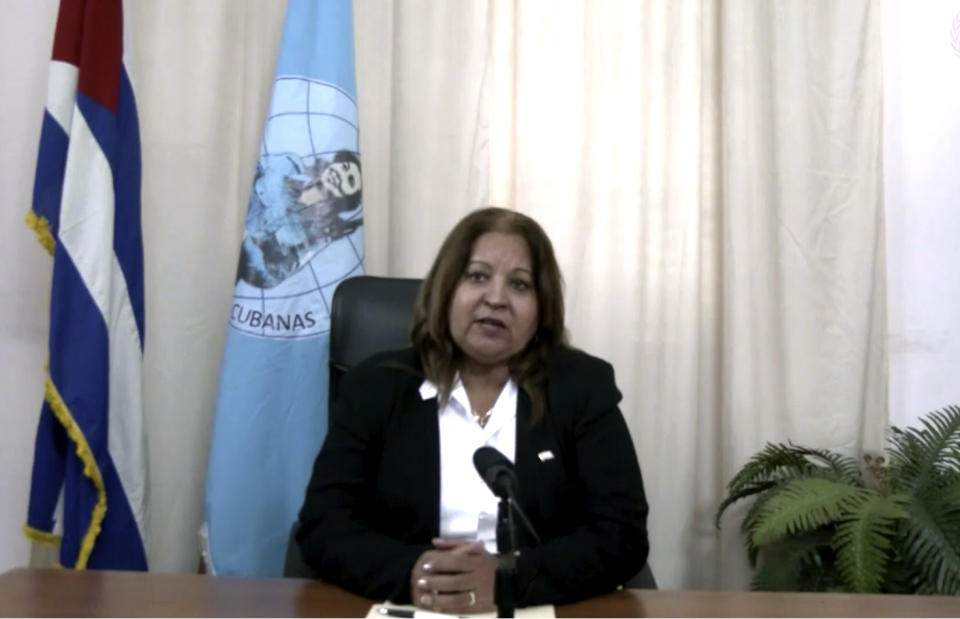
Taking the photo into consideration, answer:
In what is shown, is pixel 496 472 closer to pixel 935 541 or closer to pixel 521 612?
pixel 521 612

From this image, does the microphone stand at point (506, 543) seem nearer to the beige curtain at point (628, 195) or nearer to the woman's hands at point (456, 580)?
the woman's hands at point (456, 580)

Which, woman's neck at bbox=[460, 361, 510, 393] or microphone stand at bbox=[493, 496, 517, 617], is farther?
woman's neck at bbox=[460, 361, 510, 393]

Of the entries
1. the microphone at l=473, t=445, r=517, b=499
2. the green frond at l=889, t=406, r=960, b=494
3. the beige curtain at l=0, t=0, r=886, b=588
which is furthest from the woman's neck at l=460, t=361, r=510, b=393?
the green frond at l=889, t=406, r=960, b=494

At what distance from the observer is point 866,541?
2.44 meters

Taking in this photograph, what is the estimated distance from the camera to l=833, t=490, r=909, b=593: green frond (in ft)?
7.98

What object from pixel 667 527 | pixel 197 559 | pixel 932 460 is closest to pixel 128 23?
pixel 197 559

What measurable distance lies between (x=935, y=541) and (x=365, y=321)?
154 cm

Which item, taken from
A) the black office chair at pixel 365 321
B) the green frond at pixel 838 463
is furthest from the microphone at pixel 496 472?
the green frond at pixel 838 463

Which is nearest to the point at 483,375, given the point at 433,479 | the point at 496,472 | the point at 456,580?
the point at 433,479

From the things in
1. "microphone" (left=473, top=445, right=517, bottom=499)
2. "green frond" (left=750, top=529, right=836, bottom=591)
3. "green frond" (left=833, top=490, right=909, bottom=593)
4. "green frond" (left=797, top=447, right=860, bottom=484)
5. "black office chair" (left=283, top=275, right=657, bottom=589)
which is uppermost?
"black office chair" (left=283, top=275, right=657, bottom=589)

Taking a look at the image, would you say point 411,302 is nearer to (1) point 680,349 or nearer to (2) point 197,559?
(1) point 680,349

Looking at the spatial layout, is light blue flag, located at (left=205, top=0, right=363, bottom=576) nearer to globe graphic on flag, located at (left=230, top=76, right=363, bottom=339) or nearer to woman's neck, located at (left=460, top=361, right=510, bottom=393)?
globe graphic on flag, located at (left=230, top=76, right=363, bottom=339)

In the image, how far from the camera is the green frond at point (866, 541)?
2.43 meters

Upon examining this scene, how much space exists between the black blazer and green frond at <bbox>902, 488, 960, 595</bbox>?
99 cm
